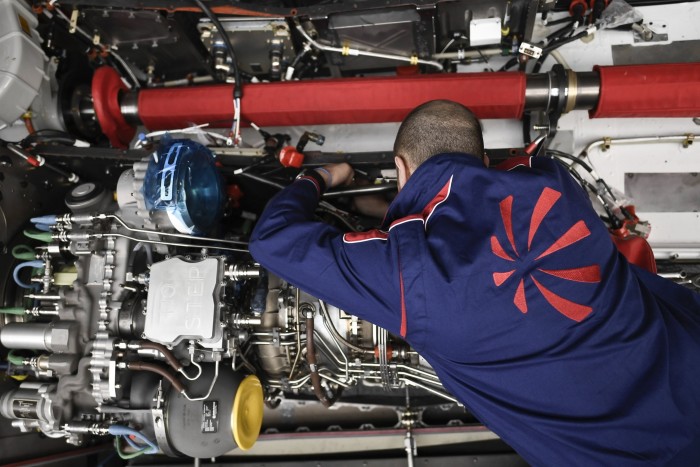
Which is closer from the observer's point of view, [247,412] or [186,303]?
[186,303]

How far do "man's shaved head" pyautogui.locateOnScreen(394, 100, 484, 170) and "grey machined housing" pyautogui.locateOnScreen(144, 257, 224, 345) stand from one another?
765mm

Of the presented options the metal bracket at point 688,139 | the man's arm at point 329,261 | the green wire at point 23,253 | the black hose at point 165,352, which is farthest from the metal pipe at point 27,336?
the metal bracket at point 688,139

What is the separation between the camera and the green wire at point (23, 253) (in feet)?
6.77

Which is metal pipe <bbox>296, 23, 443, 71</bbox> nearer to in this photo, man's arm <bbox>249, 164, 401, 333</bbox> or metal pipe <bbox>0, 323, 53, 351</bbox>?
man's arm <bbox>249, 164, 401, 333</bbox>

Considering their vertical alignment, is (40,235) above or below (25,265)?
above

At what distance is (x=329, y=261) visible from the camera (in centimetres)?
147

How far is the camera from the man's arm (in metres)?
1.41

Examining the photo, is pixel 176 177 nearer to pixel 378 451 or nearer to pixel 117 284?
pixel 117 284

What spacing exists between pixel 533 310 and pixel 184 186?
46.5 inches

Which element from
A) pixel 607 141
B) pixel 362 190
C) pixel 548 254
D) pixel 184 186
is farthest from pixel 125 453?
pixel 607 141

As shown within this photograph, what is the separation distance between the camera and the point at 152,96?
2264mm

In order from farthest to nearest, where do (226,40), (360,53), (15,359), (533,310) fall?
(360,53), (226,40), (15,359), (533,310)

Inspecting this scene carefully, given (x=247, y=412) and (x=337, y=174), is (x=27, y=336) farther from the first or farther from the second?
(x=337, y=174)

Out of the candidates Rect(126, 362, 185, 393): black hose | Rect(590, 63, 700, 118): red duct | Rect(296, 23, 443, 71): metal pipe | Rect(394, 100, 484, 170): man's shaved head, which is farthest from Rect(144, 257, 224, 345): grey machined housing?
Rect(590, 63, 700, 118): red duct
